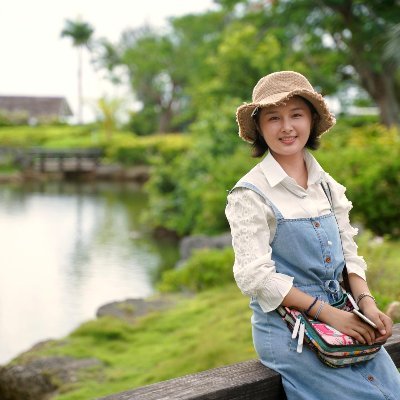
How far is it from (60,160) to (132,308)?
900 inches

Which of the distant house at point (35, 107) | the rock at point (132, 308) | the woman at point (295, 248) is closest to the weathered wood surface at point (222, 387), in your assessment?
the woman at point (295, 248)

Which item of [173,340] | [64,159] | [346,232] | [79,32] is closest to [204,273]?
[173,340]

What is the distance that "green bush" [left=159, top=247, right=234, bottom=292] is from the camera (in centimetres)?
632

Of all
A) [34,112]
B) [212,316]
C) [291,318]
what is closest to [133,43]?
[34,112]

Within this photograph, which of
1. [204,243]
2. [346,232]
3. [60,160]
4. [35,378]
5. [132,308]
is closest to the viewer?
[346,232]

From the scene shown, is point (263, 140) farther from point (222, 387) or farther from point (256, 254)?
point (222, 387)

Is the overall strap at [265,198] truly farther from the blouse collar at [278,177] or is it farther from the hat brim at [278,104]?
the hat brim at [278,104]

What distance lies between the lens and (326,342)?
5.32 feet

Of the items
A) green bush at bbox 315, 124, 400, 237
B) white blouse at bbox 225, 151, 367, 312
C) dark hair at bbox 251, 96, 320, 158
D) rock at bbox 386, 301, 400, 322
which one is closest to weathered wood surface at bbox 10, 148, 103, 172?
green bush at bbox 315, 124, 400, 237

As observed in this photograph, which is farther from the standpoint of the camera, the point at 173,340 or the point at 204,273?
the point at 204,273

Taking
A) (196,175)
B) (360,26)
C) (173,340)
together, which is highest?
(360,26)

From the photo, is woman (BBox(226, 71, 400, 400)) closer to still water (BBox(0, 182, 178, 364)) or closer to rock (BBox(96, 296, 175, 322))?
rock (BBox(96, 296, 175, 322))

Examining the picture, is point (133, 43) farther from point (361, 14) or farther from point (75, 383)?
point (75, 383)

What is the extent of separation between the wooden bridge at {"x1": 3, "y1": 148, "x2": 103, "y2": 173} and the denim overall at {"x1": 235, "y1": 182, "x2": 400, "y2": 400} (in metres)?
25.8
